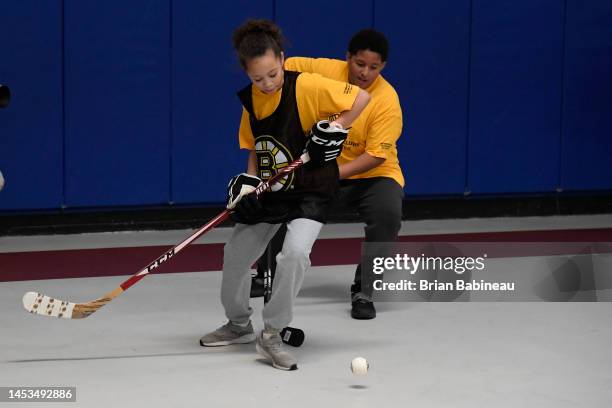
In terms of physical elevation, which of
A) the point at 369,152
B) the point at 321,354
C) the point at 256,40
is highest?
the point at 256,40

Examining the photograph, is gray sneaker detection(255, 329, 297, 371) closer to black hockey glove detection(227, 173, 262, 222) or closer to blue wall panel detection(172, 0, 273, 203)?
black hockey glove detection(227, 173, 262, 222)

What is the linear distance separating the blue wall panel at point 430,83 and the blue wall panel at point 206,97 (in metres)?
0.95

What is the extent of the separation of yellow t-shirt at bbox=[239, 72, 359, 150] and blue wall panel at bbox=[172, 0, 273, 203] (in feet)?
8.36

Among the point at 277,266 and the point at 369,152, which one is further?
the point at 369,152

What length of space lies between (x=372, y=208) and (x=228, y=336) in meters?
1.05

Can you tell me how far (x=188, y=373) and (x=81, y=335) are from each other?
67cm

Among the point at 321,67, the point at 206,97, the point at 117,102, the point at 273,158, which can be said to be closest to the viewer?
the point at 273,158

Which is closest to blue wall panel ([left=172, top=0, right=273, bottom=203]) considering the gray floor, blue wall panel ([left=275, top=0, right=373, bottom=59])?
blue wall panel ([left=275, top=0, right=373, bottom=59])

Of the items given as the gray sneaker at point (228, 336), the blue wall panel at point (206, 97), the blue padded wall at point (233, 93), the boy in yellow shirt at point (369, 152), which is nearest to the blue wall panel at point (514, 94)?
the blue padded wall at point (233, 93)

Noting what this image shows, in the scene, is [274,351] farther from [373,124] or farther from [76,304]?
[373,124]

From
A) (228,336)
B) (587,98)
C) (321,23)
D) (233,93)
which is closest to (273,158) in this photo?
(228,336)

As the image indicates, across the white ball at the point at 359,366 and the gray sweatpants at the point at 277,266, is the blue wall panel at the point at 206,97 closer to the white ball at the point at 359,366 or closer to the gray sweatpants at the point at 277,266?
the gray sweatpants at the point at 277,266

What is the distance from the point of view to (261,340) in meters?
4.01

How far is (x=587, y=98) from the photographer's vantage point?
757 centimetres
